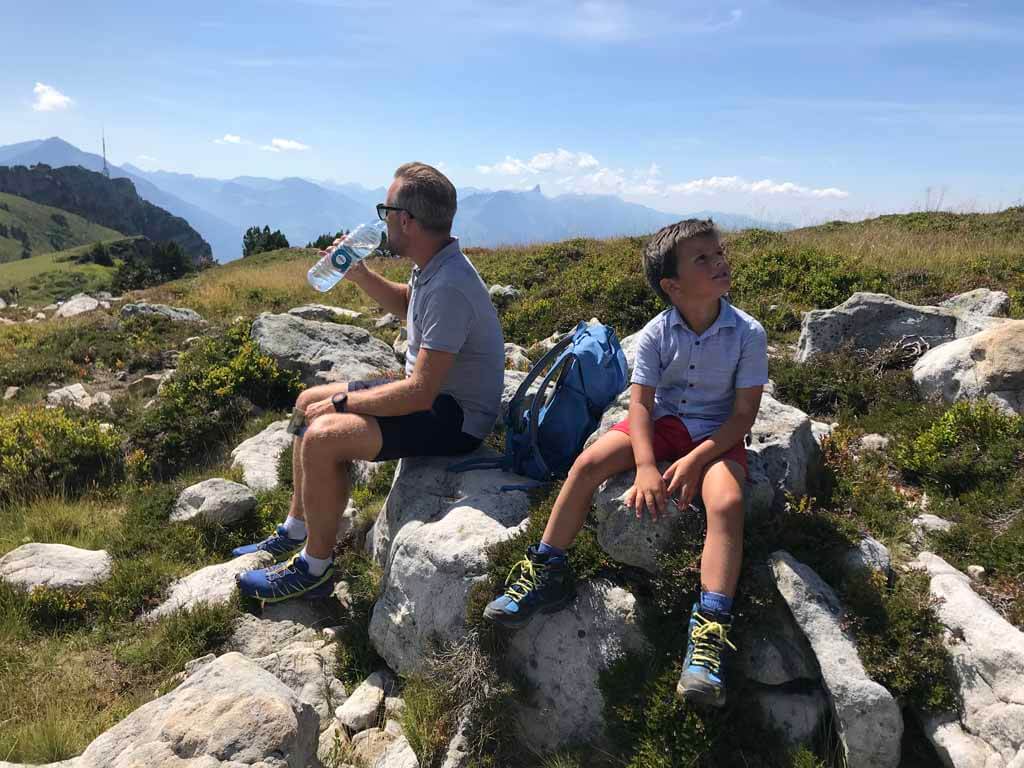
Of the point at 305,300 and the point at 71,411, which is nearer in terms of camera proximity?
the point at 71,411

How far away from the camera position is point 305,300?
18.1 metres

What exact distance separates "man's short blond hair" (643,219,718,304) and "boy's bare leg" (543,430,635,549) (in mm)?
1104

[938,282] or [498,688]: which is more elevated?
[938,282]

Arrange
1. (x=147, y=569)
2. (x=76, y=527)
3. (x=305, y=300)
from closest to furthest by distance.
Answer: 1. (x=147, y=569)
2. (x=76, y=527)
3. (x=305, y=300)

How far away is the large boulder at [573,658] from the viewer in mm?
4031

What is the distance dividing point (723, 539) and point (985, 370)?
4.23 metres

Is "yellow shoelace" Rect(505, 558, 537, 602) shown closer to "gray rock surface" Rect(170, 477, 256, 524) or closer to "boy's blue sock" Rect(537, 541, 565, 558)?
"boy's blue sock" Rect(537, 541, 565, 558)

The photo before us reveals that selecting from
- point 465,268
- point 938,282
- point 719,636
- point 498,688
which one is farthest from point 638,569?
point 938,282

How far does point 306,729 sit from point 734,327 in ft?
12.0

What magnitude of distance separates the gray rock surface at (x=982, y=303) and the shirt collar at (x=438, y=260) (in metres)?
6.90

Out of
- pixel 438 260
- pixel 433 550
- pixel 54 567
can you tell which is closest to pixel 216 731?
pixel 433 550

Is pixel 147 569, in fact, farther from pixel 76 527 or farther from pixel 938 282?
pixel 938 282

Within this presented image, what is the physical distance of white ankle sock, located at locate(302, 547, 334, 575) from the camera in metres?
5.32

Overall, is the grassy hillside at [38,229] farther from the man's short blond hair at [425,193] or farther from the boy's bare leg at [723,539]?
the boy's bare leg at [723,539]
